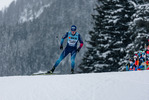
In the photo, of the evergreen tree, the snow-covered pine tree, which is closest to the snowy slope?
the evergreen tree

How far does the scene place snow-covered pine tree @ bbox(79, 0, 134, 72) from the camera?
711 inches

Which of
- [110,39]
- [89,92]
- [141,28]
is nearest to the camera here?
[89,92]

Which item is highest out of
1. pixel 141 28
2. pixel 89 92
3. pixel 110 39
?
pixel 141 28

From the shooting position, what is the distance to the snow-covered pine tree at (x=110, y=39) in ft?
59.3

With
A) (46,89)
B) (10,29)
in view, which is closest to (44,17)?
(10,29)

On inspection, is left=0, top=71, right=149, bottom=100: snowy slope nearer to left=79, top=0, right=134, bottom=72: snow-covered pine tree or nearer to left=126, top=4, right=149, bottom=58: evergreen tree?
left=126, top=4, right=149, bottom=58: evergreen tree

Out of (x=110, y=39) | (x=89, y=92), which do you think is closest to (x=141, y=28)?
(x=110, y=39)

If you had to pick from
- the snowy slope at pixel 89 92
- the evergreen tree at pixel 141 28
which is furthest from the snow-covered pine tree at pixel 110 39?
the snowy slope at pixel 89 92

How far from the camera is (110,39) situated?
59.9 ft

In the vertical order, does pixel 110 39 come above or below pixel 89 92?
above

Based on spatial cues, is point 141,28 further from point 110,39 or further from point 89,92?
point 89,92

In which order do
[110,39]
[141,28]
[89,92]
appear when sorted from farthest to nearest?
1. [110,39]
2. [141,28]
3. [89,92]

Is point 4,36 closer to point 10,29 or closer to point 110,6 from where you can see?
point 10,29

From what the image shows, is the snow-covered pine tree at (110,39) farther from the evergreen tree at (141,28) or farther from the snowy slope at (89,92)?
the snowy slope at (89,92)
